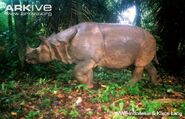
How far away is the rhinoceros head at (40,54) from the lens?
26.7ft

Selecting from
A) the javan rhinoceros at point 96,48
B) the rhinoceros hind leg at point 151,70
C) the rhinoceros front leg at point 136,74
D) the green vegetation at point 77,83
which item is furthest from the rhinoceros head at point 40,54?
the rhinoceros hind leg at point 151,70

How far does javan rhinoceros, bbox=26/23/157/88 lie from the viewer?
25.5ft

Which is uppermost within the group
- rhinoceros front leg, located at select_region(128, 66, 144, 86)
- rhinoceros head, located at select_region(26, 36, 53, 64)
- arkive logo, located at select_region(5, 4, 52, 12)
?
arkive logo, located at select_region(5, 4, 52, 12)

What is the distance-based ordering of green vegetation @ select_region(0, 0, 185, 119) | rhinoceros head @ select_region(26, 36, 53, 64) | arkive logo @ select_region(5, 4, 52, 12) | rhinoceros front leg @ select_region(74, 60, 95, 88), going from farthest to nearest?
1. arkive logo @ select_region(5, 4, 52, 12)
2. rhinoceros head @ select_region(26, 36, 53, 64)
3. rhinoceros front leg @ select_region(74, 60, 95, 88)
4. green vegetation @ select_region(0, 0, 185, 119)

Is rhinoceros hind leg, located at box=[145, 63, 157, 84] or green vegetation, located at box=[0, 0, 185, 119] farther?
rhinoceros hind leg, located at box=[145, 63, 157, 84]

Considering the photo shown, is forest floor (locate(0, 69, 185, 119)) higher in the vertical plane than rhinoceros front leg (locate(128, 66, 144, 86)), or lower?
lower

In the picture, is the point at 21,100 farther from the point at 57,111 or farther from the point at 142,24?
the point at 142,24

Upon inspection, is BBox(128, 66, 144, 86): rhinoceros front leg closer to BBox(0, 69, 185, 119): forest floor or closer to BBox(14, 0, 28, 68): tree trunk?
BBox(0, 69, 185, 119): forest floor

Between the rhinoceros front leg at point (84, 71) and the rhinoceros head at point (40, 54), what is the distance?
855mm

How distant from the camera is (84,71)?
25.3 ft

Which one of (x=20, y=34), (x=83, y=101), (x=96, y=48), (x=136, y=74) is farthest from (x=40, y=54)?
(x=136, y=74)

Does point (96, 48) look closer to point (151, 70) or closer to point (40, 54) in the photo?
point (40, 54)

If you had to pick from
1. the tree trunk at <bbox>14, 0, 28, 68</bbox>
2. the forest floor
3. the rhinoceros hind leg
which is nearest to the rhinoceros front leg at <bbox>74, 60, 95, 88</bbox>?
the forest floor

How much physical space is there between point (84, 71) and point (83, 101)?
94 cm
